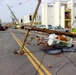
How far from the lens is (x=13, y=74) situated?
324 inches

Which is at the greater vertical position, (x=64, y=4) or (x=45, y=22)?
(x=64, y=4)

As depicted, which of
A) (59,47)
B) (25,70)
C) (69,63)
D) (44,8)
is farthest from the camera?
(44,8)

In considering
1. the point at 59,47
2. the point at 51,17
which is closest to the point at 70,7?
the point at 51,17

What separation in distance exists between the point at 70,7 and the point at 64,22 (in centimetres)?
602

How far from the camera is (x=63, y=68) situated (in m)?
9.10

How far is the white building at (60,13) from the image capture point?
74469 millimetres

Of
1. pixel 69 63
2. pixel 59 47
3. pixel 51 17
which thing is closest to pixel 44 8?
pixel 51 17

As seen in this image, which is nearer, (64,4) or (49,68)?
(49,68)

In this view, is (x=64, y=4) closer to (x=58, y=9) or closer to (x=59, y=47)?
(x=58, y=9)

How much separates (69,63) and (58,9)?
6993 cm

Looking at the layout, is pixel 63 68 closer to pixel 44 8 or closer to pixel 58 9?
pixel 58 9

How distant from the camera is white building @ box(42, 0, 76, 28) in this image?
74469 millimetres

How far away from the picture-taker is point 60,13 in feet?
255

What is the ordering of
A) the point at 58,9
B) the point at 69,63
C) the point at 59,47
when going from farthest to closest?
the point at 58,9 < the point at 59,47 < the point at 69,63
